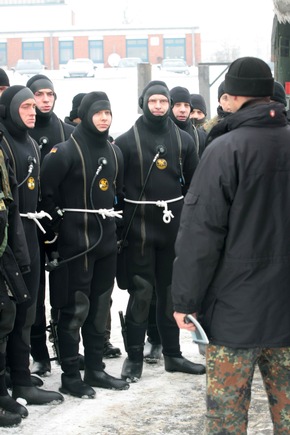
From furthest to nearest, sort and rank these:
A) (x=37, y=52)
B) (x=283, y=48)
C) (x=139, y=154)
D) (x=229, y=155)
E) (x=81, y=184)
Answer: (x=37, y=52), (x=283, y=48), (x=139, y=154), (x=81, y=184), (x=229, y=155)

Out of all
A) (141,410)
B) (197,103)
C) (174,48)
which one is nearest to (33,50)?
(174,48)

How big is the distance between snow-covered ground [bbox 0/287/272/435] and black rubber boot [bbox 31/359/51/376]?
0.06m

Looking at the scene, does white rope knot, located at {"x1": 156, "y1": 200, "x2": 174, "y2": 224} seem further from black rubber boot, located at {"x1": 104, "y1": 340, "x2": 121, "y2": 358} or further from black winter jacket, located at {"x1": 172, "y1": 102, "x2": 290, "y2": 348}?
black winter jacket, located at {"x1": 172, "y1": 102, "x2": 290, "y2": 348}

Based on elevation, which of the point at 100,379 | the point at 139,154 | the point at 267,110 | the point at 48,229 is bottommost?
the point at 100,379

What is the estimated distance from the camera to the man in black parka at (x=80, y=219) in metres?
6.14

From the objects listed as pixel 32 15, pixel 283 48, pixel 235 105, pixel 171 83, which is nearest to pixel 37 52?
pixel 32 15

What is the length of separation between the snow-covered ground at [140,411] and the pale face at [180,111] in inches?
80.2

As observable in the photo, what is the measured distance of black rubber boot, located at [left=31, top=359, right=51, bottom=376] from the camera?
6.64m

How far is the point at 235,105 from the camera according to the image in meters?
4.28

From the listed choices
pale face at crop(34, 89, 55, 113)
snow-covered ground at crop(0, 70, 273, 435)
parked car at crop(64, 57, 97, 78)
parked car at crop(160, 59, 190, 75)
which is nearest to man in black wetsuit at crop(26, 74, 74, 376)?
pale face at crop(34, 89, 55, 113)

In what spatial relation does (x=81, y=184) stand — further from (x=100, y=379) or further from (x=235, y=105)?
(x=235, y=105)

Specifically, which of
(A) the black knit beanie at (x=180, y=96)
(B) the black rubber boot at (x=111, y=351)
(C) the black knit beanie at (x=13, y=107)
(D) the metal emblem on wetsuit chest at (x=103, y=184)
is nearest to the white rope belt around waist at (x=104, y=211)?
(D) the metal emblem on wetsuit chest at (x=103, y=184)

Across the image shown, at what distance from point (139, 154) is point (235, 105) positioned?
7.73 ft

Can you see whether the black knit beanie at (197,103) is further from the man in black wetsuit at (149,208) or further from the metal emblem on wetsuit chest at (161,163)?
the metal emblem on wetsuit chest at (161,163)
